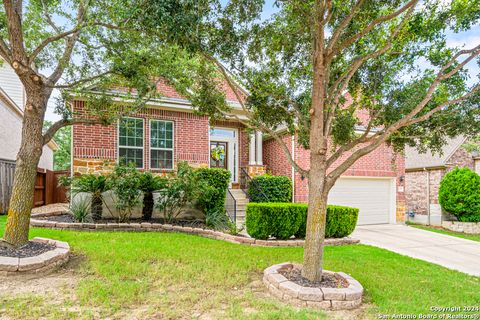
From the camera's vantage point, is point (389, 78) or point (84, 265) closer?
point (84, 265)

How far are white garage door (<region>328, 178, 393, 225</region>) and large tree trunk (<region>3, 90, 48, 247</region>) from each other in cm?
1030

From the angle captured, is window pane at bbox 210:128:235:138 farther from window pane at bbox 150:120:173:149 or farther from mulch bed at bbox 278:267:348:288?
mulch bed at bbox 278:267:348:288

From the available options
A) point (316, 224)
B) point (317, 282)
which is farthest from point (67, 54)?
point (317, 282)

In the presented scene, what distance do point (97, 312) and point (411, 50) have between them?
6281mm

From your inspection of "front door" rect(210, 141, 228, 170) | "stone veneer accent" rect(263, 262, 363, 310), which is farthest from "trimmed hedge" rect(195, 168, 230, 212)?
"stone veneer accent" rect(263, 262, 363, 310)

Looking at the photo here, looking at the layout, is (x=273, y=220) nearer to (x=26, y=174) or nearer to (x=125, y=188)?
(x=125, y=188)

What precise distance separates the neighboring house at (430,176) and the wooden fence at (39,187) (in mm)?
16262

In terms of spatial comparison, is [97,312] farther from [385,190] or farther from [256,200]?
[385,190]

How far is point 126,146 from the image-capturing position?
10656 mm

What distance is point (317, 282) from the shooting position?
4.41 metres

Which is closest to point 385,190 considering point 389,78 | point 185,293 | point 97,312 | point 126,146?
point 389,78

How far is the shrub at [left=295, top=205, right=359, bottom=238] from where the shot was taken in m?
7.96

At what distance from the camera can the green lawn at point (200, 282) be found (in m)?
3.55

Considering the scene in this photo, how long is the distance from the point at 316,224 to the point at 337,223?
401cm
